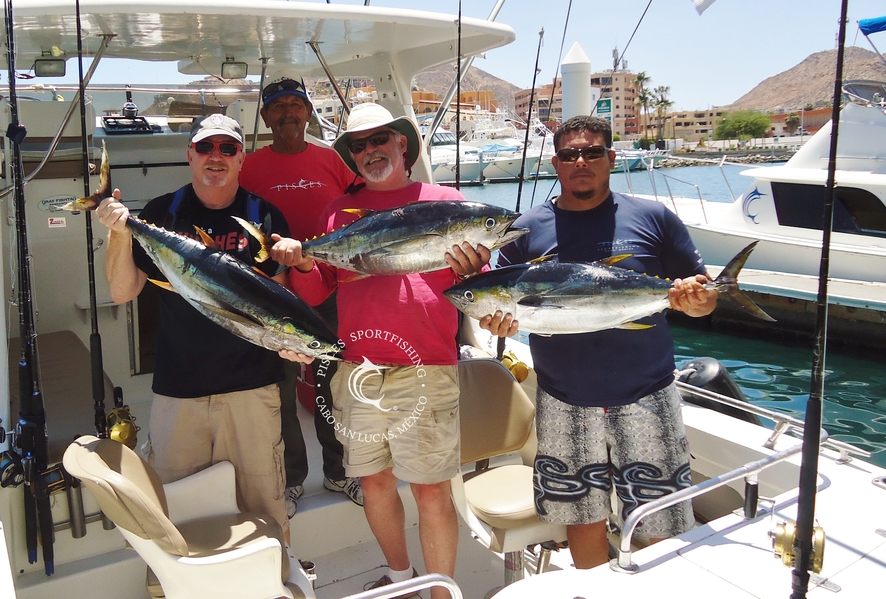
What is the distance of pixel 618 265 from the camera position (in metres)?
2.43

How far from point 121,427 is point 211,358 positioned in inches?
20.5

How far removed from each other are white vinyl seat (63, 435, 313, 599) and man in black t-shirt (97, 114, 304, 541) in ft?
0.35

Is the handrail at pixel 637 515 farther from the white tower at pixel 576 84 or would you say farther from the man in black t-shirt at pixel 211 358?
the white tower at pixel 576 84

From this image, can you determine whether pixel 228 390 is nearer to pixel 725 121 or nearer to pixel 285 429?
pixel 285 429

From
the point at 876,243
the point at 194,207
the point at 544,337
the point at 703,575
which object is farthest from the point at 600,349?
the point at 876,243

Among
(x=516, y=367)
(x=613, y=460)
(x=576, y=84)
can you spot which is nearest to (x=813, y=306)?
(x=576, y=84)

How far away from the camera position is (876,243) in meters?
11.6

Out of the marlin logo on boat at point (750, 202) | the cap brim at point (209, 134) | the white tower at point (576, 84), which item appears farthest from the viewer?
the marlin logo on boat at point (750, 202)

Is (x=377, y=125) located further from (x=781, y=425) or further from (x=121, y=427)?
(x=781, y=425)

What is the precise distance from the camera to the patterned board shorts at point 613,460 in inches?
98.1

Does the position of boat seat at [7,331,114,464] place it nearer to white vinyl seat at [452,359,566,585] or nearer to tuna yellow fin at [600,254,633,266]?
white vinyl seat at [452,359,566,585]

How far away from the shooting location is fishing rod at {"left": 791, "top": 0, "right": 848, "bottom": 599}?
1.68 metres
